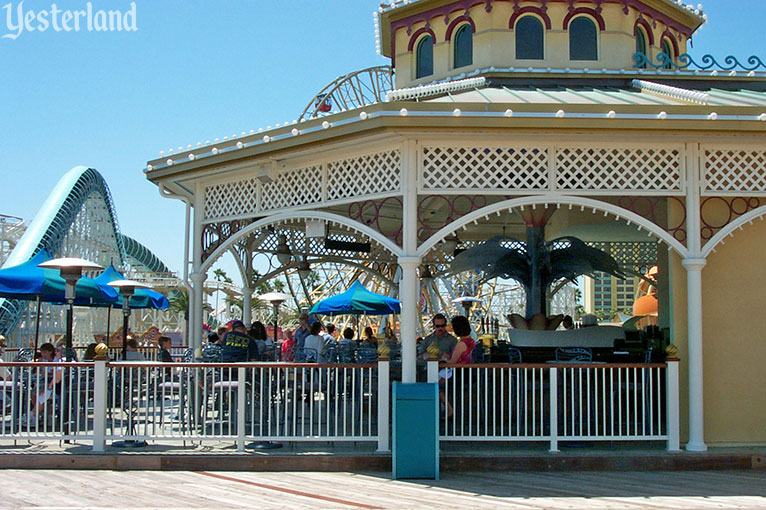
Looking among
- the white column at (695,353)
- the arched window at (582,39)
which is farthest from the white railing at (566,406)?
the arched window at (582,39)

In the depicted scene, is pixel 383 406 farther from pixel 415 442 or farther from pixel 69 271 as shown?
pixel 69 271

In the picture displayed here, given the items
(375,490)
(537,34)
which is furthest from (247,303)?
(375,490)

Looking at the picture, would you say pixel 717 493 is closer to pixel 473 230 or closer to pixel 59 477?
pixel 59 477

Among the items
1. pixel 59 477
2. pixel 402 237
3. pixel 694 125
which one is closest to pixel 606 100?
pixel 694 125

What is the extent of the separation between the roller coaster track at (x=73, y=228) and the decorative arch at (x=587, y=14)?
18.1 m

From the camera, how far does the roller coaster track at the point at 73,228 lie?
83.8ft

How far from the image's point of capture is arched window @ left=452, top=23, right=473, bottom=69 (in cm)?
1307

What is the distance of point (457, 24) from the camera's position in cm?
1317

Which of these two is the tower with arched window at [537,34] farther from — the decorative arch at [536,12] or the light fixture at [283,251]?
the light fixture at [283,251]

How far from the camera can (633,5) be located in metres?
13.0

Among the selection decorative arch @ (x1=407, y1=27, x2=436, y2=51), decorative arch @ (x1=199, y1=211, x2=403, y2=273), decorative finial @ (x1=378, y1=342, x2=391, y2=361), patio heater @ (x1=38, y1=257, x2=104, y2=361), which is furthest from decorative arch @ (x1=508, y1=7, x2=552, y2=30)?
patio heater @ (x1=38, y1=257, x2=104, y2=361)

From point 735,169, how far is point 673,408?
9.36ft

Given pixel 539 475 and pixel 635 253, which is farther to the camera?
pixel 635 253

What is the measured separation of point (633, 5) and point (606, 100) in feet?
13.3
